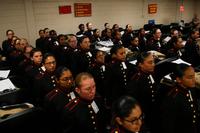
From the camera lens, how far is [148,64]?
3.25 meters

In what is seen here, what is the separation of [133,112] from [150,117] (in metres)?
1.54

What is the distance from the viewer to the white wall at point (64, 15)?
8.76 m

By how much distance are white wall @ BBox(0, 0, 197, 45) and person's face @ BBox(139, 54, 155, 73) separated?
6958 millimetres

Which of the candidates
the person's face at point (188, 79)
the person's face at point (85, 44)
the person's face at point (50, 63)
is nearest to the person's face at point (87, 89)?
the person's face at point (188, 79)

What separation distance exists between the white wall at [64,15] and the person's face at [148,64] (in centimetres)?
696

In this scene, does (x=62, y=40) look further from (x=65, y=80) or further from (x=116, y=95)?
(x=65, y=80)

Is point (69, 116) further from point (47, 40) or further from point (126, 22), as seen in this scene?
point (126, 22)

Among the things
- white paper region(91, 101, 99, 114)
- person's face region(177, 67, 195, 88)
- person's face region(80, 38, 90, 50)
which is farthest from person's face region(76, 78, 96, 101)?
person's face region(80, 38, 90, 50)

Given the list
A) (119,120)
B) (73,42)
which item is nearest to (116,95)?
(119,120)

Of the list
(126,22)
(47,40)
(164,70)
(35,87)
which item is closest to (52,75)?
(35,87)

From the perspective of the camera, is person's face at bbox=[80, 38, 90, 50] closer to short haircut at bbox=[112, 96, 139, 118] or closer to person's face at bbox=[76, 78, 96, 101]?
person's face at bbox=[76, 78, 96, 101]

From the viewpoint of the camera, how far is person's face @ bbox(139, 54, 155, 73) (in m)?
3.21

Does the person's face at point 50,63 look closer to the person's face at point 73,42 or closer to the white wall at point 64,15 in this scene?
the person's face at point 73,42

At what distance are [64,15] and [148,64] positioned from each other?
7405 mm
